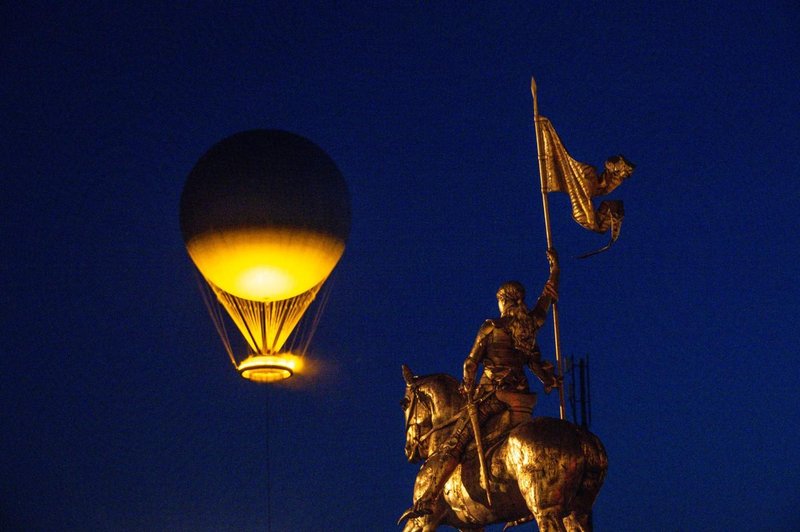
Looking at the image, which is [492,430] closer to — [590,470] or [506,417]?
[506,417]

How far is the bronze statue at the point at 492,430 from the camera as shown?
59.7ft

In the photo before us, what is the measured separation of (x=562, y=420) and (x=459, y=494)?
1995 mm

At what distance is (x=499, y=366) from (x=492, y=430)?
80 centimetres

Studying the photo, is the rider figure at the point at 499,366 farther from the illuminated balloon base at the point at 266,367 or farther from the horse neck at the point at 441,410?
the illuminated balloon base at the point at 266,367

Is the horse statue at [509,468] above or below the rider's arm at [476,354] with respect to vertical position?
below

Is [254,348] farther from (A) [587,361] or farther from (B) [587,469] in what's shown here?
(B) [587,469]

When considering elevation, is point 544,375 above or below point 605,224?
below

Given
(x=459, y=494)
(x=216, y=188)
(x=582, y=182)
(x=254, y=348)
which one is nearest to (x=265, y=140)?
(x=216, y=188)

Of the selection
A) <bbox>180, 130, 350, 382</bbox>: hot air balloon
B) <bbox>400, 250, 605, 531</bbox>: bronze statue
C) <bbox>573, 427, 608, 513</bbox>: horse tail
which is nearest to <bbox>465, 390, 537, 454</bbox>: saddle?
<bbox>400, 250, 605, 531</bbox>: bronze statue

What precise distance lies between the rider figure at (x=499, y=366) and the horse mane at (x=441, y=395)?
0.46 m

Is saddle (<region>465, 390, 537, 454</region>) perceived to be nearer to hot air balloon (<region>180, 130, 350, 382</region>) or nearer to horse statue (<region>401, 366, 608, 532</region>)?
horse statue (<region>401, 366, 608, 532</region>)

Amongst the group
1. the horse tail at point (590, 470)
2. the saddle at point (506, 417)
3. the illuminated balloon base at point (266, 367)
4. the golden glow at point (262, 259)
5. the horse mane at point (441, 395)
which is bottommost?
the horse tail at point (590, 470)

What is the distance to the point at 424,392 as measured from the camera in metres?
20.0

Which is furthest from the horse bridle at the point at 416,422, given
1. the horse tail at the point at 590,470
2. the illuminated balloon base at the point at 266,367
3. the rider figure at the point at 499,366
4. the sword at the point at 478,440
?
the illuminated balloon base at the point at 266,367
